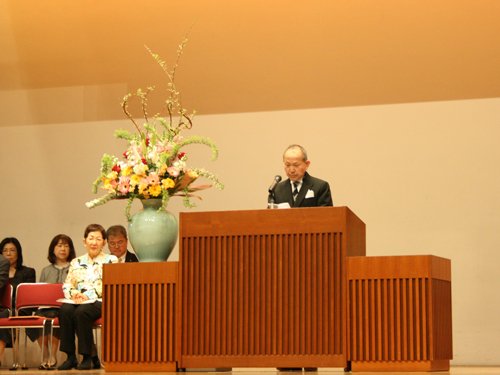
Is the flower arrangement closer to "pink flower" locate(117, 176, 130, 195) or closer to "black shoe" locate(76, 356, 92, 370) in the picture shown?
"pink flower" locate(117, 176, 130, 195)

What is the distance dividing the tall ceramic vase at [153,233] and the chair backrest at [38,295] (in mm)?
2097

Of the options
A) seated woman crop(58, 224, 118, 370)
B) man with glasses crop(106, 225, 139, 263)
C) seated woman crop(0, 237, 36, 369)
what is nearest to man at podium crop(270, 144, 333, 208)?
seated woman crop(58, 224, 118, 370)

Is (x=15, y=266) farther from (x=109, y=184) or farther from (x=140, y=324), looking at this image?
(x=140, y=324)

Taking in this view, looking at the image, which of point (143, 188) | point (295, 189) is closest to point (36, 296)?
point (143, 188)

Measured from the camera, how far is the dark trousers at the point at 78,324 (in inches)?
236

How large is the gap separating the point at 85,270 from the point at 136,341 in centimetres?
190

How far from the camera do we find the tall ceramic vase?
4527mm

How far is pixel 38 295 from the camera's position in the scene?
21.3 feet

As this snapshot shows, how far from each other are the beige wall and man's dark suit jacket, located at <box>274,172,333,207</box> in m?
2.25

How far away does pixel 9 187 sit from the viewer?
7.89m

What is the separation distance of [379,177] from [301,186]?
2.31m

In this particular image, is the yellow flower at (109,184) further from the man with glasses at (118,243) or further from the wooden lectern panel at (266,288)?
the man with glasses at (118,243)

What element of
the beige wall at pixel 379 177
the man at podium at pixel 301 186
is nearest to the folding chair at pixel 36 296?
the beige wall at pixel 379 177

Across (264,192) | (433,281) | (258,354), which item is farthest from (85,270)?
(433,281)
